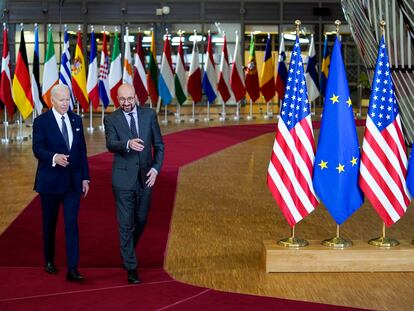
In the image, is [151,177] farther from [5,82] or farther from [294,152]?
[5,82]

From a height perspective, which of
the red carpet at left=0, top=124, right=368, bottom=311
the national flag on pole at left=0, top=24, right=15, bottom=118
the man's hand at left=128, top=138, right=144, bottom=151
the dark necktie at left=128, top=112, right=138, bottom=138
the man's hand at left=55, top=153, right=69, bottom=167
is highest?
the national flag on pole at left=0, top=24, right=15, bottom=118

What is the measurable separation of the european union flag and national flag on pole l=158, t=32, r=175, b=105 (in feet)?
54.9

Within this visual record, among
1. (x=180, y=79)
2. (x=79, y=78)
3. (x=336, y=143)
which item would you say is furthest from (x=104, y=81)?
(x=336, y=143)

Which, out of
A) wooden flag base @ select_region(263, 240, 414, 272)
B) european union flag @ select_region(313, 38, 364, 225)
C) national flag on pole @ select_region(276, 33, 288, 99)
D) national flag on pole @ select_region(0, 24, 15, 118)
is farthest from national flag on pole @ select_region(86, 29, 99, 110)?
wooden flag base @ select_region(263, 240, 414, 272)

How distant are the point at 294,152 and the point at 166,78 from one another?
16.8m

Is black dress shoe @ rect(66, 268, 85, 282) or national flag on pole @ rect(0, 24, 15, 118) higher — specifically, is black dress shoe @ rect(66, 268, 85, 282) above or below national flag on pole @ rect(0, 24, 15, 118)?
below

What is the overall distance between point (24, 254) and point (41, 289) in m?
1.28

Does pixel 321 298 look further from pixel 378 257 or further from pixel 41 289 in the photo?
pixel 41 289

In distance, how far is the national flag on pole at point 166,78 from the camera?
76.9 feet

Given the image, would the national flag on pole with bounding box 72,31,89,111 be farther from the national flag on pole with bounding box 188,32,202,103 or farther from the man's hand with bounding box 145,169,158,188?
the man's hand with bounding box 145,169,158,188

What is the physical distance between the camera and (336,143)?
22.8ft

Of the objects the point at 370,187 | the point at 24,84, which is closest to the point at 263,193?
the point at 370,187

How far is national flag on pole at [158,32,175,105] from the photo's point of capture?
23.4 metres

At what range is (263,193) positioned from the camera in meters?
11.4
